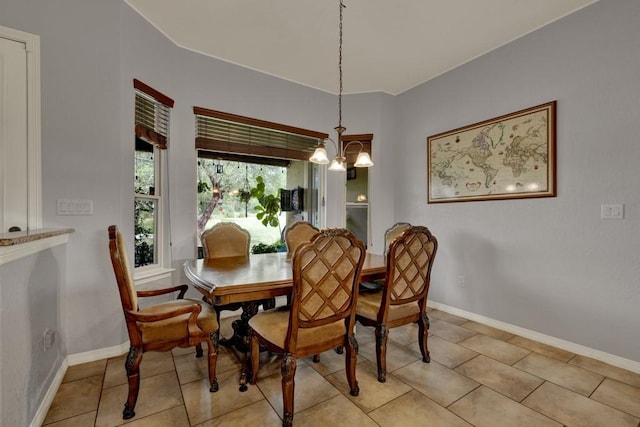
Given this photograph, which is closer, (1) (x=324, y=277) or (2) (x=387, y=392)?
(1) (x=324, y=277)

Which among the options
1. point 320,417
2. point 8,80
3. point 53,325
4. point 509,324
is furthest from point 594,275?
point 8,80

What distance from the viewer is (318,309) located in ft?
5.46

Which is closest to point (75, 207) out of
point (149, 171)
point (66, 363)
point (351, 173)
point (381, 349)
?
point (149, 171)

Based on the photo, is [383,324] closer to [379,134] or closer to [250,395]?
[250,395]

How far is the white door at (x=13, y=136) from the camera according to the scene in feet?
6.45

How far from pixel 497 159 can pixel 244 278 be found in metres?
2.80

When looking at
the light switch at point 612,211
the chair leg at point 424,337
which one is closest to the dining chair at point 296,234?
the chair leg at point 424,337

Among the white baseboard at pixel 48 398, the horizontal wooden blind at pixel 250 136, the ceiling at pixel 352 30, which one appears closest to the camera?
the white baseboard at pixel 48 398

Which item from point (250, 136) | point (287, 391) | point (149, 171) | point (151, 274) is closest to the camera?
point (287, 391)

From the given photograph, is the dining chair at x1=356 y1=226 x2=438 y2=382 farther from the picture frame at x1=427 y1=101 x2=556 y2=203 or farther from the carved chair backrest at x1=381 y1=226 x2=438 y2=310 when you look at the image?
the picture frame at x1=427 y1=101 x2=556 y2=203

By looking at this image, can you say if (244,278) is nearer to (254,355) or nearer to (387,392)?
(254,355)

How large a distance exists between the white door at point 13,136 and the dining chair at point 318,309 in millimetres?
1836

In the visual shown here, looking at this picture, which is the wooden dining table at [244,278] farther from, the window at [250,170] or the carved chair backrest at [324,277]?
the window at [250,170]

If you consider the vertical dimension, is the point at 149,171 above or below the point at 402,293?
above
